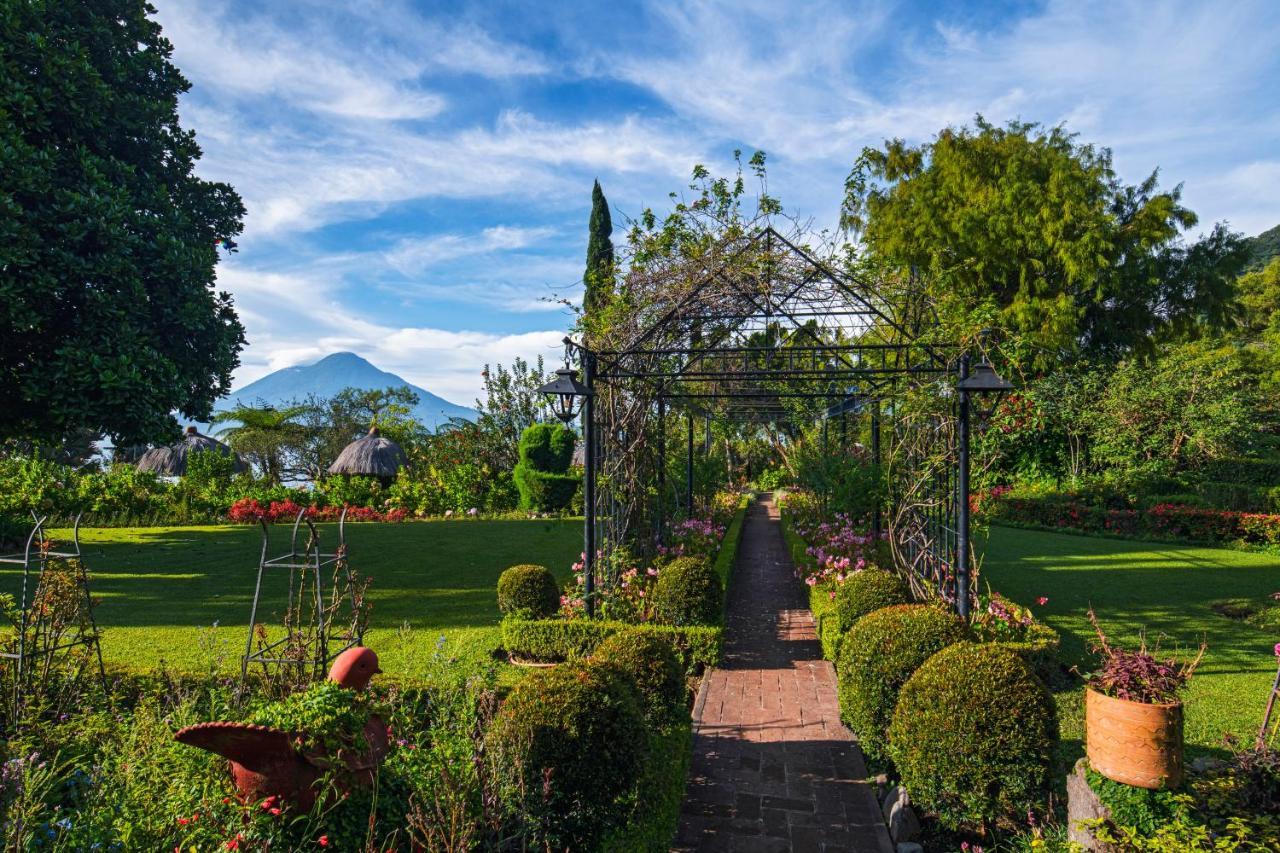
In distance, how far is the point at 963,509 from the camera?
19.4 ft

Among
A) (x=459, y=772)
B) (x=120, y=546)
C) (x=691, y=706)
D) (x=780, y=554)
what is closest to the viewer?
(x=459, y=772)

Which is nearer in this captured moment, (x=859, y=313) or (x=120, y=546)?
(x=859, y=313)

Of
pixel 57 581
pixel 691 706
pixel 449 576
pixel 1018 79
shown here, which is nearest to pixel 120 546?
pixel 449 576

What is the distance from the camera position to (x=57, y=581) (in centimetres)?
441

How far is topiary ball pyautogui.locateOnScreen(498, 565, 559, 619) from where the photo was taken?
657 centimetres

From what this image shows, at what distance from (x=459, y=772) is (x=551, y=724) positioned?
420 millimetres

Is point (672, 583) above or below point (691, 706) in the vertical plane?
above

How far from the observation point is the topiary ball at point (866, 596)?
5.92m

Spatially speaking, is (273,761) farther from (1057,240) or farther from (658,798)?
(1057,240)

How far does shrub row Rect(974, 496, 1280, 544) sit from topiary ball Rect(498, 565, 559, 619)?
26.1 ft

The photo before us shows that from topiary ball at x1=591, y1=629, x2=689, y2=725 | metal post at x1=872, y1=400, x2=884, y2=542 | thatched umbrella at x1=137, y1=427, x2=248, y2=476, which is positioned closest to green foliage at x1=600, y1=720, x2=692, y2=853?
topiary ball at x1=591, y1=629, x2=689, y2=725

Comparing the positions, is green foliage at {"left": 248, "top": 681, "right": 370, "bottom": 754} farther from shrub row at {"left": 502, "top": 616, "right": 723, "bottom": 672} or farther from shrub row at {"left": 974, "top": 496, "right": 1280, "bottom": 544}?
shrub row at {"left": 974, "top": 496, "right": 1280, "bottom": 544}

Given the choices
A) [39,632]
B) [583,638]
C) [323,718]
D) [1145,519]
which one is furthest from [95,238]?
[1145,519]

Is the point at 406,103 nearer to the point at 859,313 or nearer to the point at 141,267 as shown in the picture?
the point at 859,313
